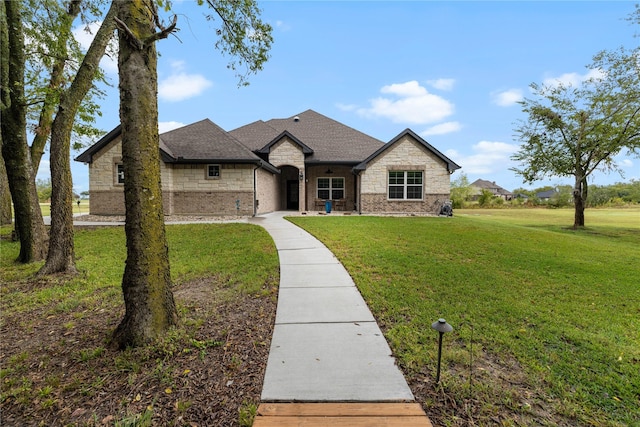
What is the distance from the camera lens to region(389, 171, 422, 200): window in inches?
749

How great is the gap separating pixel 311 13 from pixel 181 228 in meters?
A: 9.41

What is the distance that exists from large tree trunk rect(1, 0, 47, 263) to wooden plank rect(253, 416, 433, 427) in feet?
28.8

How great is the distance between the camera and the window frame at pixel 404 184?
62.3 ft

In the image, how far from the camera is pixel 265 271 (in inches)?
247

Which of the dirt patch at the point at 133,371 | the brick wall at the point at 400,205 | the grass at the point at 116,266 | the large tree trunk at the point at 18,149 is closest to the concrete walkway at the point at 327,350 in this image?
the dirt patch at the point at 133,371

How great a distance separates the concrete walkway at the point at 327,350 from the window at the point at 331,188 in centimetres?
1617

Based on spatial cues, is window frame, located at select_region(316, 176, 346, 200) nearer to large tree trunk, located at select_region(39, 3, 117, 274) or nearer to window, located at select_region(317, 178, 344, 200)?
window, located at select_region(317, 178, 344, 200)

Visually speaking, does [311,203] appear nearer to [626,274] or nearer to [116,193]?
[116,193]

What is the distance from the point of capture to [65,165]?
265 inches

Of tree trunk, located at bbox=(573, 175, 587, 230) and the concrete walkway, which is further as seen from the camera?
tree trunk, located at bbox=(573, 175, 587, 230)

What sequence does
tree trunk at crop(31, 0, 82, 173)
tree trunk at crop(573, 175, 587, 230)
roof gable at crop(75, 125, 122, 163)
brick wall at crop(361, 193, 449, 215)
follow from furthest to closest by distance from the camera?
brick wall at crop(361, 193, 449, 215), tree trunk at crop(573, 175, 587, 230), roof gable at crop(75, 125, 122, 163), tree trunk at crop(31, 0, 82, 173)

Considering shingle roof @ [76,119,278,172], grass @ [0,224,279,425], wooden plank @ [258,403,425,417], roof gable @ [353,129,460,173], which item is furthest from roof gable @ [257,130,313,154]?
wooden plank @ [258,403,425,417]

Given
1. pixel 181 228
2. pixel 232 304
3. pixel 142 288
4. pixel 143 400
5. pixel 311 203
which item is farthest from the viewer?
pixel 311 203

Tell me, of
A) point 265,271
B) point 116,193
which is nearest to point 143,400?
point 265,271
